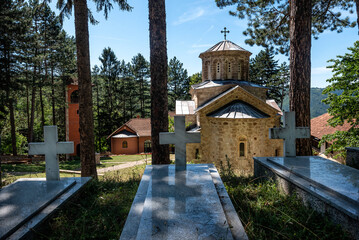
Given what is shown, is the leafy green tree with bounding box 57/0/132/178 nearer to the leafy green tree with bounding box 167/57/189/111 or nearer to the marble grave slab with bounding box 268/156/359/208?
the marble grave slab with bounding box 268/156/359/208

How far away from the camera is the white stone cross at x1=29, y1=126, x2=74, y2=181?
362cm

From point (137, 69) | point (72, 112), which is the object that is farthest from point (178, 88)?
point (72, 112)

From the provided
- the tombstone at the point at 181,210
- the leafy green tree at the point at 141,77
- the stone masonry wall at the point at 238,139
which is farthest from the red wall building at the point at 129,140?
the tombstone at the point at 181,210

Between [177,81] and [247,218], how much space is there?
1486 inches

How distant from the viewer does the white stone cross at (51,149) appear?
11.9 ft

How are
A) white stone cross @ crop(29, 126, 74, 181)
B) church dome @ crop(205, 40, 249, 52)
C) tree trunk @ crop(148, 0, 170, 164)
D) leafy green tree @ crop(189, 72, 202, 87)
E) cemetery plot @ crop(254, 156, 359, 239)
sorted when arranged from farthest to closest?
leafy green tree @ crop(189, 72, 202, 87) < church dome @ crop(205, 40, 249, 52) < tree trunk @ crop(148, 0, 170, 164) < white stone cross @ crop(29, 126, 74, 181) < cemetery plot @ crop(254, 156, 359, 239)

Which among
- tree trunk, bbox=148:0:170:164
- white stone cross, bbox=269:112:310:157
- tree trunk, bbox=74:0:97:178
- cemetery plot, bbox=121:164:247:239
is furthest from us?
tree trunk, bbox=74:0:97:178

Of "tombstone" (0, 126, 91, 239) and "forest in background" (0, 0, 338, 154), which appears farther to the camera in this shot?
"forest in background" (0, 0, 338, 154)

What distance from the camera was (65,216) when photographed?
276 cm

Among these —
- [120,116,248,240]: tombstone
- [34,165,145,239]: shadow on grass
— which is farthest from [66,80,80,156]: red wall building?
[120,116,248,240]: tombstone

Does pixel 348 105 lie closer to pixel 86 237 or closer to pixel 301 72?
pixel 301 72

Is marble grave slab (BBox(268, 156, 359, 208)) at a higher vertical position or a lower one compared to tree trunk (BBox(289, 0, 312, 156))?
lower

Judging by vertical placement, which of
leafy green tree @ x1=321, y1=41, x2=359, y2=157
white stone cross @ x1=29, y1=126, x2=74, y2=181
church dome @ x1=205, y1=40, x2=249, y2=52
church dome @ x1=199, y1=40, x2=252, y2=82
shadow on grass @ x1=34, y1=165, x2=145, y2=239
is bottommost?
shadow on grass @ x1=34, y1=165, x2=145, y2=239

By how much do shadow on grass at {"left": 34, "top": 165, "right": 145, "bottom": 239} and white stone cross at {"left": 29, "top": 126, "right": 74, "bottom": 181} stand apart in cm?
58
